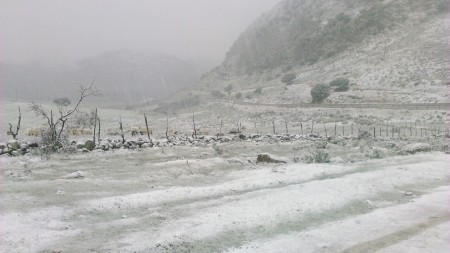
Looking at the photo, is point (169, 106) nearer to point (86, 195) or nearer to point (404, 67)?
point (404, 67)

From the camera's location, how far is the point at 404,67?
2707 inches

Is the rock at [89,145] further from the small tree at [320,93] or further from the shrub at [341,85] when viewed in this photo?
the shrub at [341,85]

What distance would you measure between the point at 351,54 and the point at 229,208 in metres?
82.5

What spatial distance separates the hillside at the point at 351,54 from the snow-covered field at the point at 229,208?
43.0 meters

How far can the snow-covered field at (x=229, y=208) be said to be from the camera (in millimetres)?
8055

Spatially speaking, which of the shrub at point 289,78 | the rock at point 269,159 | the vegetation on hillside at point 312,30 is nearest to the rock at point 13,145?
the rock at point 269,159

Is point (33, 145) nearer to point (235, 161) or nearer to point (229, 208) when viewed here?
point (235, 161)

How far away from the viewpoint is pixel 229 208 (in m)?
10.2

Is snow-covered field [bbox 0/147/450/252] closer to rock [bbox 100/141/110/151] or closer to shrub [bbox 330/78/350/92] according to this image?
rock [bbox 100/141/110/151]

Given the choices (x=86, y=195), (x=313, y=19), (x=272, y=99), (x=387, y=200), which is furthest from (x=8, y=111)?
(x=313, y=19)

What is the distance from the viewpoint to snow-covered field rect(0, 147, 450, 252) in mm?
8055

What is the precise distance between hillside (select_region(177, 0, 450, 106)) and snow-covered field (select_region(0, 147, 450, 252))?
43.0 meters

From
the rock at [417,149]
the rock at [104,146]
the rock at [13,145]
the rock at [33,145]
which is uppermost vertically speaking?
the rock at [13,145]

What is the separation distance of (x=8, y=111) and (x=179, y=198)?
63176 mm
